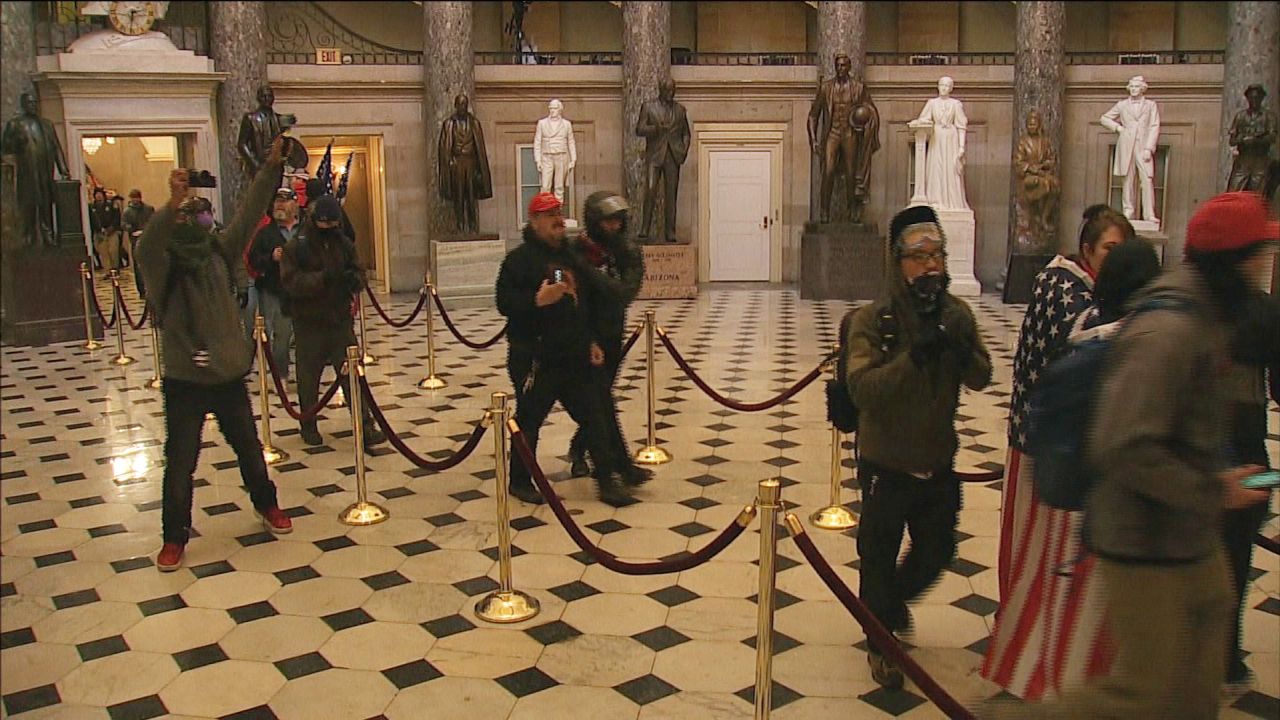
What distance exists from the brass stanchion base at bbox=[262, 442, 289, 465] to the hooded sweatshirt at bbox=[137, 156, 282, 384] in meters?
2.20

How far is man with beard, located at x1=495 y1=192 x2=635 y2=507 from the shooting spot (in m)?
5.69

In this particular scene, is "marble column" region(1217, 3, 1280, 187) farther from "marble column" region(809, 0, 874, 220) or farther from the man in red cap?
the man in red cap

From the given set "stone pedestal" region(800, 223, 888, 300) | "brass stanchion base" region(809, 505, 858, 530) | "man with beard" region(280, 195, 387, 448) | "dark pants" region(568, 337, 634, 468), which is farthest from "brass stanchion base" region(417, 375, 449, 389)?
"stone pedestal" region(800, 223, 888, 300)

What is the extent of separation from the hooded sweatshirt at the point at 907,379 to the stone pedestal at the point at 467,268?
12.1 metres

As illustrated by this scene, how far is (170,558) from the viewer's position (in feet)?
17.3

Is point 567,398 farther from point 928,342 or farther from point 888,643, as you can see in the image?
point 888,643

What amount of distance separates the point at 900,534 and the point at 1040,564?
0.48 m

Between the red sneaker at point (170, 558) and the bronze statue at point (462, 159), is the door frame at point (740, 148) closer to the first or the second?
the bronze statue at point (462, 159)

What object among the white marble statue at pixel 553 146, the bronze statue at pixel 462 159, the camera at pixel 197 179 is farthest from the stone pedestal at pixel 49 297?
the camera at pixel 197 179

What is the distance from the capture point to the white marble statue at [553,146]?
16.2 meters

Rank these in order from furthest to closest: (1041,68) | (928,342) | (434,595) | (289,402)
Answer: (1041,68) → (289,402) → (434,595) → (928,342)

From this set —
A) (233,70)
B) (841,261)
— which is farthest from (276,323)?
(841,261)

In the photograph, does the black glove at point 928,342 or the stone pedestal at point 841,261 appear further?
the stone pedestal at point 841,261

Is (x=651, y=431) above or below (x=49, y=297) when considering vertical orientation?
below
